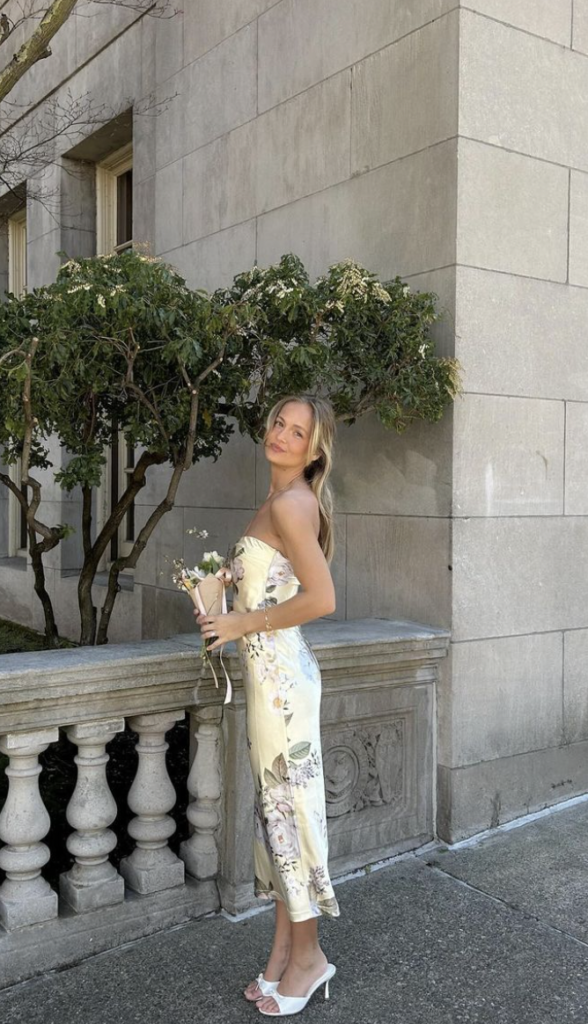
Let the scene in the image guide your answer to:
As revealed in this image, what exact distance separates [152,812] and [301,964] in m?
0.95

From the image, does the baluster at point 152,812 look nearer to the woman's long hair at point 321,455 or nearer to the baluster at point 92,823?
the baluster at point 92,823

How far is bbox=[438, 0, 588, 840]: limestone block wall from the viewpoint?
181 inches

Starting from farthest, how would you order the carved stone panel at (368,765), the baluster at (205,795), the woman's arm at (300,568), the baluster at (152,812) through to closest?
the carved stone panel at (368,765) → the baluster at (205,795) → the baluster at (152,812) → the woman's arm at (300,568)

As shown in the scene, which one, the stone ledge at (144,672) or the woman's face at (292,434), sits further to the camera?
the stone ledge at (144,672)

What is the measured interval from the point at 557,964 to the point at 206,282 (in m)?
4.95

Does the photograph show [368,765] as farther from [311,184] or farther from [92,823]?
[311,184]

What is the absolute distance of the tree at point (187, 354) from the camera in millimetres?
3762

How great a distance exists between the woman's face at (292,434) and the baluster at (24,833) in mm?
1410

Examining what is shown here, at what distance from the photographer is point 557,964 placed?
3.38 meters

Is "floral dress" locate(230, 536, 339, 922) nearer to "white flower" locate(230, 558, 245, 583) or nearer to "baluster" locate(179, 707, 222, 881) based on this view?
"white flower" locate(230, 558, 245, 583)

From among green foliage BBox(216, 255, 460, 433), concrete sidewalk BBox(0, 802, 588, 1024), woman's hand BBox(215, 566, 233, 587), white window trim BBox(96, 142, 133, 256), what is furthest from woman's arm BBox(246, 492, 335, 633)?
white window trim BBox(96, 142, 133, 256)

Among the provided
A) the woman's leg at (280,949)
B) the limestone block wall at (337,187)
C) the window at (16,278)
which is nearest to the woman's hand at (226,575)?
the woman's leg at (280,949)

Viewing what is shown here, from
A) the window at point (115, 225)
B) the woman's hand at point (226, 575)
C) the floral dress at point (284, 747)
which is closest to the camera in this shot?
the floral dress at point (284, 747)

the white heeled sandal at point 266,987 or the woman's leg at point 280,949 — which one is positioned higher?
the woman's leg at point 280,949
